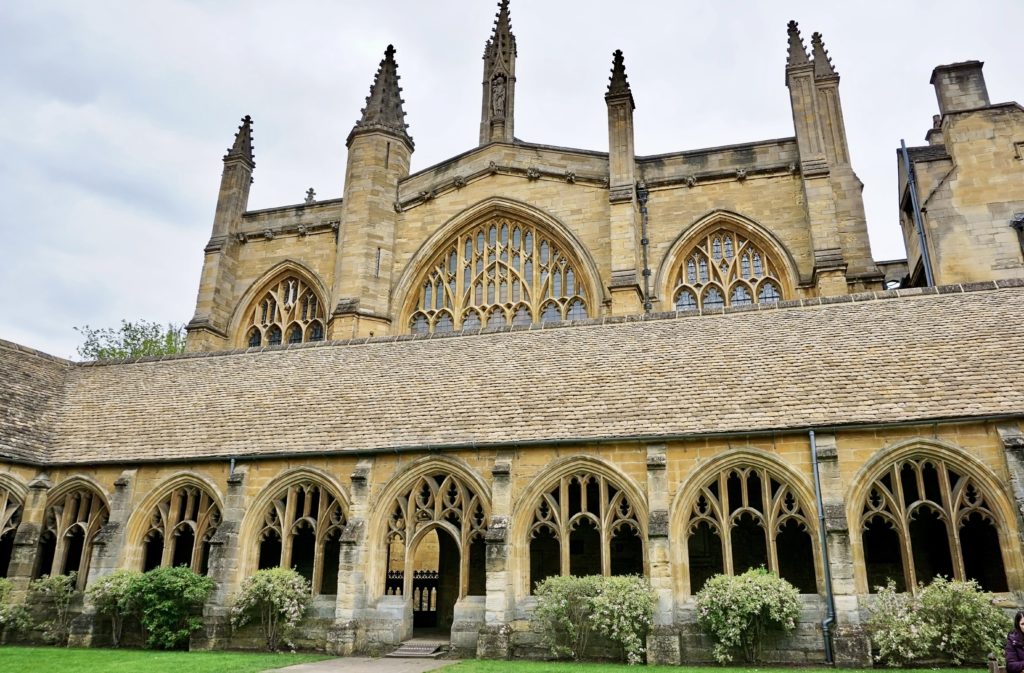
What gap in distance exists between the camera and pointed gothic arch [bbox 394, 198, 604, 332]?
83.7 feet

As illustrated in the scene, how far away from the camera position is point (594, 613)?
12.4 meters

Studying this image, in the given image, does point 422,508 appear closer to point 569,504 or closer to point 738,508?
point 569,504

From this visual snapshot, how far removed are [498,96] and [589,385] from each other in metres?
20.4

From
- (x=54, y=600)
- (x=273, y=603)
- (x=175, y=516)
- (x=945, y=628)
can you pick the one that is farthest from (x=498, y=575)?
(x=54, y=600)

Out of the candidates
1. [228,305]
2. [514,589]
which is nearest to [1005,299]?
[514,589]

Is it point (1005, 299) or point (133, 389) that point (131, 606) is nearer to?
point (133, 389)

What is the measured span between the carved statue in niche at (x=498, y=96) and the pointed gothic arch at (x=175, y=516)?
840 inches

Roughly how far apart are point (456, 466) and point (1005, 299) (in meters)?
12.1

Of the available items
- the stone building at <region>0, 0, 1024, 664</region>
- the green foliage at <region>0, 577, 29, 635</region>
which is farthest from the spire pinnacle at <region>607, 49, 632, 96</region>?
the green foliage at <region>0, 577, 29, 635</region>

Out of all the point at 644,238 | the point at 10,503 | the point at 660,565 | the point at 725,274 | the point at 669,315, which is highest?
the point at 644,238

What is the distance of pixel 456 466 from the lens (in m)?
14.6

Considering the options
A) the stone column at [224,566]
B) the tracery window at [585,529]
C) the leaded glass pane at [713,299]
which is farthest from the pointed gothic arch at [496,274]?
the stone column at [224,566]

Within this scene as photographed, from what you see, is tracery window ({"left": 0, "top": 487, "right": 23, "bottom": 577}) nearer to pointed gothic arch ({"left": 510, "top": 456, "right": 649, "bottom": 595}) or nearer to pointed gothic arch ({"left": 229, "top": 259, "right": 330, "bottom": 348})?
pointed gothic arch ({"left": 510, "top": 456, "right": 649, "bottom": 595})

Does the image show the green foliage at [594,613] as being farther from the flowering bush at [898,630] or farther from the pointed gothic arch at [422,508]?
the flowering bush at [898,630]
